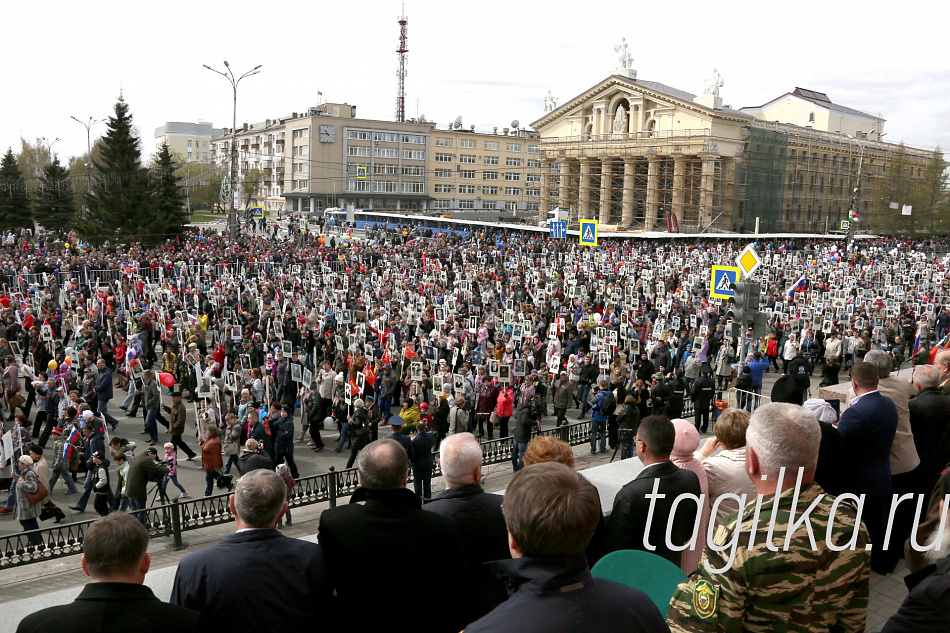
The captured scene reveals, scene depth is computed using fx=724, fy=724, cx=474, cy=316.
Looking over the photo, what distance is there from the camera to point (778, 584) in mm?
2197

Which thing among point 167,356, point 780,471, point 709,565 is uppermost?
point 780,471

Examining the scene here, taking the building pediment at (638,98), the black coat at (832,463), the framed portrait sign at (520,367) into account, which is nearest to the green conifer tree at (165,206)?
the framed portrait sign at (520,367)

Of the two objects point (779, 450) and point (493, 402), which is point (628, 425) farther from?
point (779, 450)

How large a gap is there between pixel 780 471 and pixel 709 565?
0.40m

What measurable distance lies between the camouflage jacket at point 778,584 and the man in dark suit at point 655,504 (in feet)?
3.79

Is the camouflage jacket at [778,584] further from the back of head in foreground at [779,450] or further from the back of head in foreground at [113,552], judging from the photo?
the back of head in foreground at [113,552]

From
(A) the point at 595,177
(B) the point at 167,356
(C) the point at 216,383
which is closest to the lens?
(C) the point at 216,383

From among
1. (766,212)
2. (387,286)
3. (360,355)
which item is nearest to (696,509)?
(360,355)

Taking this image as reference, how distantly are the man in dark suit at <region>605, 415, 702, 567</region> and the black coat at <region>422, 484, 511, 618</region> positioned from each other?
56cm

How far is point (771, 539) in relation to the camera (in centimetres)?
222

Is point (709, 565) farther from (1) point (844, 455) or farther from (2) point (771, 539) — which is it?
(1) point (844, 455)

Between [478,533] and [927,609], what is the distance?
5.88ft

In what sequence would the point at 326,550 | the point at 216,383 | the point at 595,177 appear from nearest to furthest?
the point at 326,550
the point at 216,383
the point at 595,177

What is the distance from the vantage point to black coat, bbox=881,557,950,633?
216 cm
